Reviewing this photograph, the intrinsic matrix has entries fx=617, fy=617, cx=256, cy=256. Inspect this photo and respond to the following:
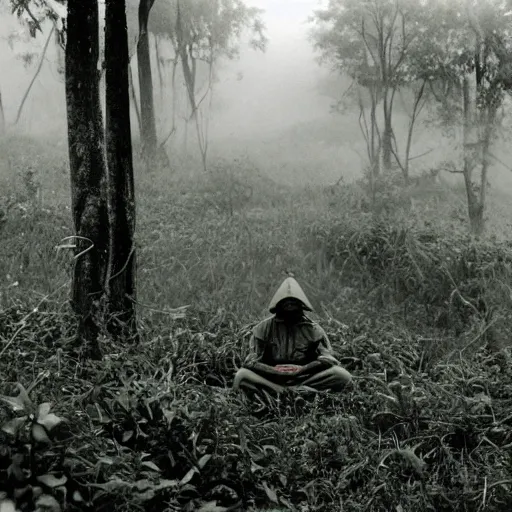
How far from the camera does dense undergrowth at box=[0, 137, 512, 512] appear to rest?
3.62m

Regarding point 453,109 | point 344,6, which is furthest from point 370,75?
point 453,109

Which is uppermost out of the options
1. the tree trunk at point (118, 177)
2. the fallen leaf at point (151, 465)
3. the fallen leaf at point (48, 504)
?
the tree trunk at point (118, 177)

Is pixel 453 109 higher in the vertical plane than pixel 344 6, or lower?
lower

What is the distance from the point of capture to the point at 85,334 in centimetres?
621

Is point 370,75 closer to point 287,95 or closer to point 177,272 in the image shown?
point 177,272

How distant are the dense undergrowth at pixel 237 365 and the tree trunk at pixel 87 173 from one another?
0.99 ft

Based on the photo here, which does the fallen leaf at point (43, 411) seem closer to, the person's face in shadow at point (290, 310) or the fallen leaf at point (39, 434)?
the fallen leaf at point (39, 434)

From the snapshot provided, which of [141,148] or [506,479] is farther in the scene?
[141,148]

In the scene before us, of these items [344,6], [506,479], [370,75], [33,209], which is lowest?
[506,479]

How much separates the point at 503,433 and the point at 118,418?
275 centimetres

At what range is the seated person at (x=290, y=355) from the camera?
557 cm

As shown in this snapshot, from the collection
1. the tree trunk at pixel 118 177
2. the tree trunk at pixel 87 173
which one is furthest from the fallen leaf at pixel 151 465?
the tree trunk at pixel 118 177

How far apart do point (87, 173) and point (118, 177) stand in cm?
31

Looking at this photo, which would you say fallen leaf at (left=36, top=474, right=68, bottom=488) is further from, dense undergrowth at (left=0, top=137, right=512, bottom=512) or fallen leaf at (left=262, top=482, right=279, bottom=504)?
fallen leaf at (left=262, top=482, right=279, bottom=504)
